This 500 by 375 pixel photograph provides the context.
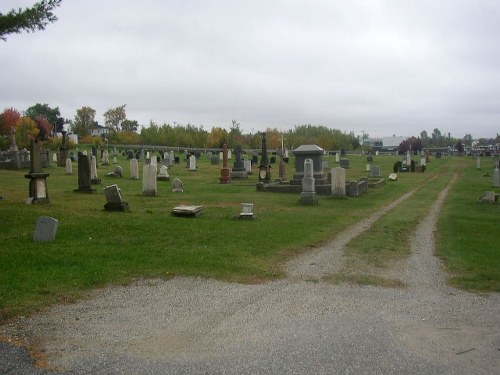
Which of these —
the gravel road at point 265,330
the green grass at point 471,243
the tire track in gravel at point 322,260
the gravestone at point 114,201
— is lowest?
the green grass at point 471,243

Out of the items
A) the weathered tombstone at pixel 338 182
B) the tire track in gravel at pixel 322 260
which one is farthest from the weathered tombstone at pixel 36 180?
the weathered tombstone at pixel 338 182

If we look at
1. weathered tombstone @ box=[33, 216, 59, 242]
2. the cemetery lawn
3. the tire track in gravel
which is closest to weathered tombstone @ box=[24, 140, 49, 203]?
the cemetery lawn

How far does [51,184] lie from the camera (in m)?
24.2

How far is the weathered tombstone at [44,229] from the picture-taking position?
392 inches

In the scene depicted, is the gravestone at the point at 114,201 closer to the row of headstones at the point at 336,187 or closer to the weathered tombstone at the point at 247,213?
the weathered tombstone at the point at 247,213

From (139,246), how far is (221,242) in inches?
71.1

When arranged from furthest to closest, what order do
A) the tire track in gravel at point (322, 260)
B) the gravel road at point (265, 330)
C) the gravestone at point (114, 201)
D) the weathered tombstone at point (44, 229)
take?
the gravestone at point (114, 201) → the weathered tombstone at point (44, 229) → the tire track in gravel at point (322, 260) → the gravel road at point (265, 330)

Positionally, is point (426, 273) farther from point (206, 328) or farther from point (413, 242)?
point (206, 328)

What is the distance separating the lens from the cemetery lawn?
7754 mm

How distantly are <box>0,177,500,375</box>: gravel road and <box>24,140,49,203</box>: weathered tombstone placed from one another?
9442mm

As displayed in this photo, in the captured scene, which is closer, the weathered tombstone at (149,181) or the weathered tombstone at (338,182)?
the weathered tombstone at (149,181)

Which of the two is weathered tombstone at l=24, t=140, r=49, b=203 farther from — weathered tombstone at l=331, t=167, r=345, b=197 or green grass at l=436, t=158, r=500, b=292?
weathered tombstone at l=331, t=167, r=345, b=197

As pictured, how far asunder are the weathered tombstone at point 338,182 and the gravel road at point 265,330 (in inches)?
578

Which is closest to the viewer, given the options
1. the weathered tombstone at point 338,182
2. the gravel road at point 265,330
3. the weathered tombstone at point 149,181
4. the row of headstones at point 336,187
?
the gravel road at point 265,330
